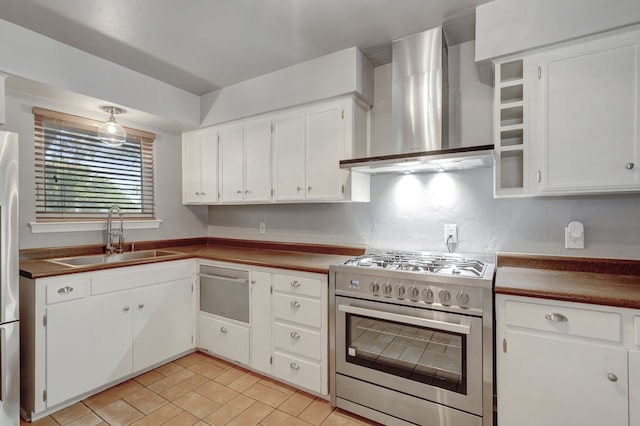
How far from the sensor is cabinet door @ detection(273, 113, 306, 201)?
2.54m

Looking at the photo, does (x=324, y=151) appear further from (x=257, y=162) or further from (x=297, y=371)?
(x=297, y=371)

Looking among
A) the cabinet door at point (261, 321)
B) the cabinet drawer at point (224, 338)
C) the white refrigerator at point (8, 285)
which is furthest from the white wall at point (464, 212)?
the white refrigerator at point (8, 285)

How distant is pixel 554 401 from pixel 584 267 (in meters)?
0.82

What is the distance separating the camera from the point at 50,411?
76.3 inches

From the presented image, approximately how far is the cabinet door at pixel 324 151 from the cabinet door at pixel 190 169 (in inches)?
54.8

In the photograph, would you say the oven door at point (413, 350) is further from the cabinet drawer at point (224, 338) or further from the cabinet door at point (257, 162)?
the cabinet door at point (257, 162)

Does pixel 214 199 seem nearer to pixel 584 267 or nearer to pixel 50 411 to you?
pixel 50 411

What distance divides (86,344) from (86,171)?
1435 millimetres

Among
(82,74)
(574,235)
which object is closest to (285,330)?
(574,235)

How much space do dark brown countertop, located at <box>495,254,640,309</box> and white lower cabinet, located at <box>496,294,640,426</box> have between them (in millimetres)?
44

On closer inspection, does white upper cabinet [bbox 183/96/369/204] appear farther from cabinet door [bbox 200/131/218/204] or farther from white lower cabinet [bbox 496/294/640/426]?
white lower cabinet [bbox 496/294/640/426]

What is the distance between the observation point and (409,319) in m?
1.71

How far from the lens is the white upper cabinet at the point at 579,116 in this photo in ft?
4.99

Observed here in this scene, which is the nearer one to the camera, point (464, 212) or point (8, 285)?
point (8, 285)
